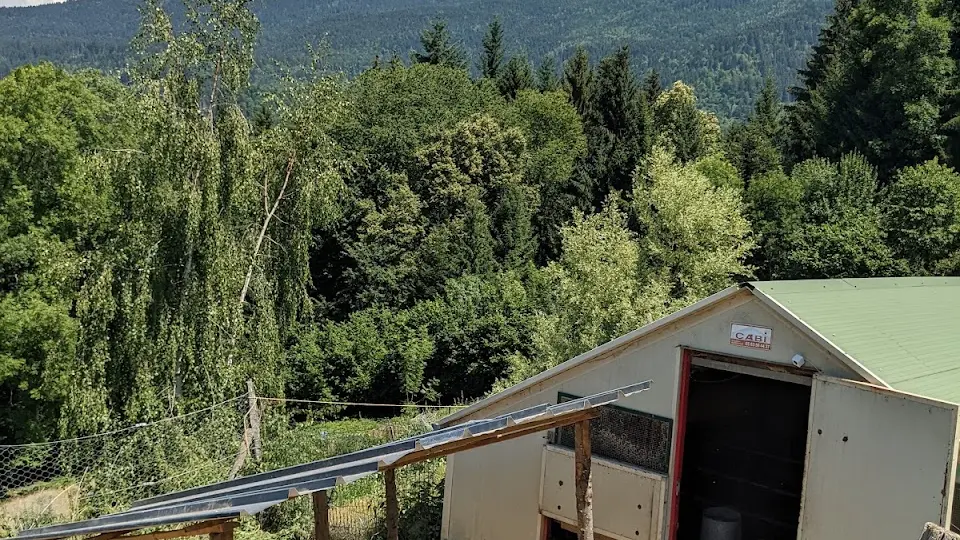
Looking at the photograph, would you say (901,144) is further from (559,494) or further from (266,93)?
(559,494)

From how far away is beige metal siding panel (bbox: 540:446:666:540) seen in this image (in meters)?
8.79

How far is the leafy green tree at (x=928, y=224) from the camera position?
23.7 meters

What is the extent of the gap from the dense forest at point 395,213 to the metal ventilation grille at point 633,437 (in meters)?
7.53

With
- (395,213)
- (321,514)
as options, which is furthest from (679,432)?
(395,213)

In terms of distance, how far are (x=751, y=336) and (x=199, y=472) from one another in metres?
10.0

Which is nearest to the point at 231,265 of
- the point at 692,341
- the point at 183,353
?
the point at 183,353

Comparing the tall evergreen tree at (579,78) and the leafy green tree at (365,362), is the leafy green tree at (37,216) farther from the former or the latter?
the tall evergreen tree at (579,78)

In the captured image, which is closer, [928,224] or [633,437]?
[633,437]

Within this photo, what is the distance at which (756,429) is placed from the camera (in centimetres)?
986

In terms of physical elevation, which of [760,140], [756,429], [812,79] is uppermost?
[812,79]

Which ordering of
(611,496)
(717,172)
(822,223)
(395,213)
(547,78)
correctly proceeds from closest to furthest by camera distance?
(611,496), (822,223), (717,172), (395,213), (547,78)

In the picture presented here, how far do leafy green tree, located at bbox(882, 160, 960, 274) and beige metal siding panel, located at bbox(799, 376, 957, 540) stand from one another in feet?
61.5

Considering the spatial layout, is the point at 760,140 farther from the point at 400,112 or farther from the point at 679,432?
the point at 679,432

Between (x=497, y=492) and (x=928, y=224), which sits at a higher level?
(x=928, y=224)
